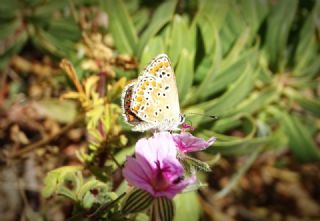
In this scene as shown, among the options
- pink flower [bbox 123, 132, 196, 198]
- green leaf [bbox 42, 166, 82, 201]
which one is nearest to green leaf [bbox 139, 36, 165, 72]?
green leaf [bbox 42, 166, 82, 201]

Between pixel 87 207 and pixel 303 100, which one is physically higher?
pixel 303 100

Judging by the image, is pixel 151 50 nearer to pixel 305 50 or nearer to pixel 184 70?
pixel 184 70

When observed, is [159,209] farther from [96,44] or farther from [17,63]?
[17,63]

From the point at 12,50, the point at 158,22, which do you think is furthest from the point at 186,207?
the point at 12,50

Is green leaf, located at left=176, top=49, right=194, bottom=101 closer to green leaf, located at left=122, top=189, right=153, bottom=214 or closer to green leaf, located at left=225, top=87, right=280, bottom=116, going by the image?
green leaf, located at left=225, top=87, right=280, bottom=116

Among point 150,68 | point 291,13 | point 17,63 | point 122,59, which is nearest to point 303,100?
point 291,13

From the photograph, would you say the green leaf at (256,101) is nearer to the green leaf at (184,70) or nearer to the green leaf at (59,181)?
the green leaf at (184,70)

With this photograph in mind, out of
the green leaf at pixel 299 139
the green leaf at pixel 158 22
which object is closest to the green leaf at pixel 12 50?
the green leaf at pixel 158 22
